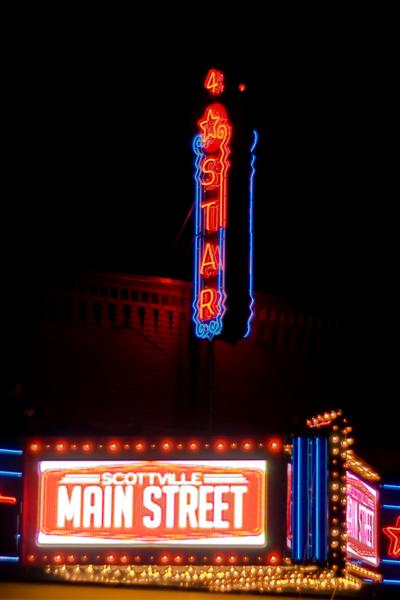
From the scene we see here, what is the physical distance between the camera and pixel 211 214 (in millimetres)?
21000

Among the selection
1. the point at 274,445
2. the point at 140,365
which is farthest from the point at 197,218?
the point at 274,445

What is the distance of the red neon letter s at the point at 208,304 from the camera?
20.7 metres

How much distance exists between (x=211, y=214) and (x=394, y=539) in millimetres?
5462

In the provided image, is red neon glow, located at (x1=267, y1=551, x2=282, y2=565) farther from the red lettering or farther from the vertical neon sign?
the red lettering

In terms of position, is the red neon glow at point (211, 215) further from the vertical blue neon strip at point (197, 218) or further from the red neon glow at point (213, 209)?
the vertical blue neon strip at point (197, 218)

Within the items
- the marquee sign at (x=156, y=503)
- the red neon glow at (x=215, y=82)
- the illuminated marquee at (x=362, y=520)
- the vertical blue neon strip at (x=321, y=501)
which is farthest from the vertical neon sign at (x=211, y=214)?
the vertical blue neon strip at (x=321, y=501)

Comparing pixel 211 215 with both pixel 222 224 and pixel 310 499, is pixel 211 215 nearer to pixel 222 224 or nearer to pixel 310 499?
pixel 222 224

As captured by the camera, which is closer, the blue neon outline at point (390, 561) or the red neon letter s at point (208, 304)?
the red neon letter s at point (208, 304)

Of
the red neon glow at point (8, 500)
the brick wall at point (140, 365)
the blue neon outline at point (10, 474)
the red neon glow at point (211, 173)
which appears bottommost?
the red neon glow at point (8, 500)

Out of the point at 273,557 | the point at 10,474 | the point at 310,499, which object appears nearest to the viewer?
the point at 310,499

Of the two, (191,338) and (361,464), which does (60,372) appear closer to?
(191,338)

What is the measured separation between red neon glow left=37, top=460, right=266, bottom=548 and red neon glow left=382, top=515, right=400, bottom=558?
4868 millimetres

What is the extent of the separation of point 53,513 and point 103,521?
2.01 ft

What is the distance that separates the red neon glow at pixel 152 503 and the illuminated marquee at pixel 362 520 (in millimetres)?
1141
